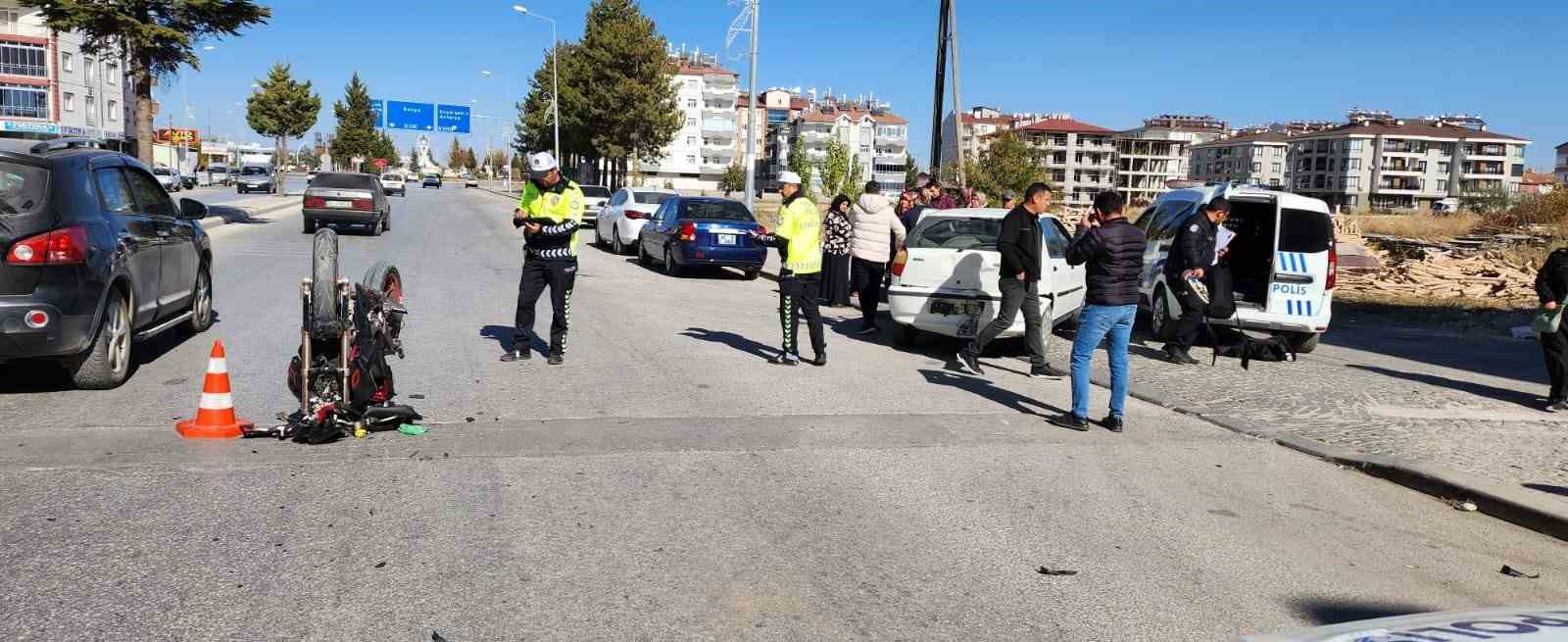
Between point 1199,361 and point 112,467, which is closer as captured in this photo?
point 112,467

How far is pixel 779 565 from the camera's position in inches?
179

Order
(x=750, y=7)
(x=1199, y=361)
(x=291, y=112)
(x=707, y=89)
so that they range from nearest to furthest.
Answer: (x=1199, y=361) → (x=750, y=7) → (x=291, y=112) → (x=707, y=89)

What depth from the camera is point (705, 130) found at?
13612cm

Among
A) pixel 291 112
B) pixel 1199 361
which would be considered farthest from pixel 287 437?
pixel 291 112

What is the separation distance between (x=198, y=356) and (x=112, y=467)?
3.66 metres

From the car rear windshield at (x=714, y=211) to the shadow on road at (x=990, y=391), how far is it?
999 cm

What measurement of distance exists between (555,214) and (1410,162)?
15007 cm

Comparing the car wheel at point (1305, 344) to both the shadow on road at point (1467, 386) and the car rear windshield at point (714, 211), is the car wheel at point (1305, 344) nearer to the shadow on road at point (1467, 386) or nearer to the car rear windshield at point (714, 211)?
the shadow on road at point (1467, 386)

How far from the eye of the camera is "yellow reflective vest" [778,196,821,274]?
373 inches

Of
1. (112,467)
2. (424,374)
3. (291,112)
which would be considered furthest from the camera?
(291,112)

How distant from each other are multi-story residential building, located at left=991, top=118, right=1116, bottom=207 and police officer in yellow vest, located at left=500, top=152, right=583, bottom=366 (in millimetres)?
131155

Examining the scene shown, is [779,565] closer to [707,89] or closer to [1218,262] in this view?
[1218,262]

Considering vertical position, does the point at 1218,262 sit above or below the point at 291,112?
below

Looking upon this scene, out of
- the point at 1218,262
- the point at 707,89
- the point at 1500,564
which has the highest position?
the point at 707,89
